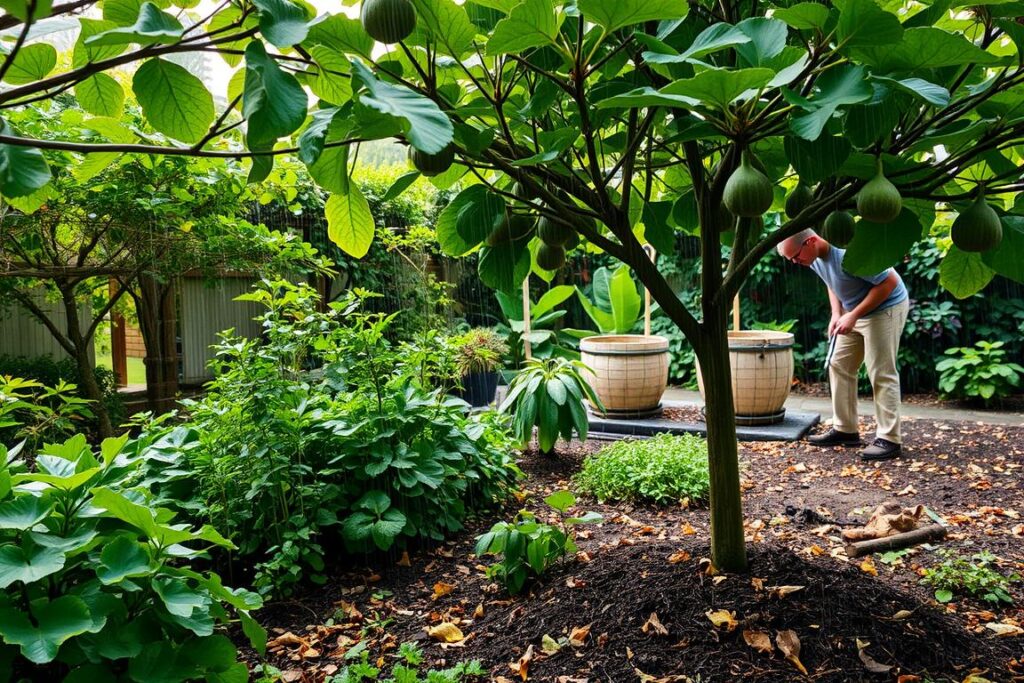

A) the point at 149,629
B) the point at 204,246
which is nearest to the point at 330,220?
the point at 149,629

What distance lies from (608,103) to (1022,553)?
293 cm

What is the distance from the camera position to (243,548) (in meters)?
2.62

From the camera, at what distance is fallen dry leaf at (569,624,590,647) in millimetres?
1988

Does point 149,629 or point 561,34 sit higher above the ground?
point 561,34

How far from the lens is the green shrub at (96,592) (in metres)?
1.41

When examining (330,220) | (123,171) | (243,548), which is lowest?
(243,548)

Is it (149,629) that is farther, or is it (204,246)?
(204,246)

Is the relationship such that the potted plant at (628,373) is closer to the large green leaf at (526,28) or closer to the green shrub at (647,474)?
the green shrub at (647,474)

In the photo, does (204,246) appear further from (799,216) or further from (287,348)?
(799,216)

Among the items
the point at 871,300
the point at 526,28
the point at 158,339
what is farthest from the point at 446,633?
the point at 158,339

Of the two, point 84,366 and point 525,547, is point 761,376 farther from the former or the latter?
point 84,366

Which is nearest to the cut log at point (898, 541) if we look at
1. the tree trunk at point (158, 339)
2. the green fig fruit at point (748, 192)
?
the green fig fruit at point (748, 192)

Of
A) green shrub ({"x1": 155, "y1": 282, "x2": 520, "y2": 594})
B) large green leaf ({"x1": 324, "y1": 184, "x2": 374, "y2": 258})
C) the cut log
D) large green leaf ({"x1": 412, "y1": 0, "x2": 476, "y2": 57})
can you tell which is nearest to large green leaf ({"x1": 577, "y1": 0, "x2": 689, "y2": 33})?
large green leaf ({"x1": 412, "y1": 0, "x2": 476, "y2": 57})

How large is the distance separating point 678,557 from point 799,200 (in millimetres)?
1245
